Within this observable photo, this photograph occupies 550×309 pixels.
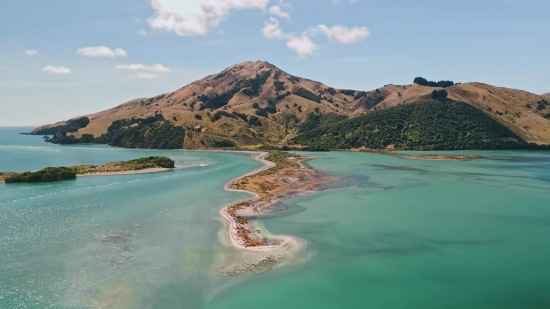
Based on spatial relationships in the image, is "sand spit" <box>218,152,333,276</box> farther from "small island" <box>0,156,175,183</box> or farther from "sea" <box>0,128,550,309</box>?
"small island" <box>0,156,175,183</box>

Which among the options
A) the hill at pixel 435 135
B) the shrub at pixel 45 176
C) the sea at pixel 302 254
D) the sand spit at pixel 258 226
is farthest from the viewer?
the hill at pixel 435 135

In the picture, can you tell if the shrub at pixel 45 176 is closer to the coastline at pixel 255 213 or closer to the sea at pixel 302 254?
the sea at pixel 302 254

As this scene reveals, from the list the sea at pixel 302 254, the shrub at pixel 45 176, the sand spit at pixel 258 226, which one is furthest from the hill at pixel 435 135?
the shrub at pixel 45 176

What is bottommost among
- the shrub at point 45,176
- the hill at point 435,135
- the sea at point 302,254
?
the sea at point 302,254

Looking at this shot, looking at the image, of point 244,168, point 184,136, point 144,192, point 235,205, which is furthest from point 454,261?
point 184,136

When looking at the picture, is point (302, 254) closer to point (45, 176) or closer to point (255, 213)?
point (255, 213)

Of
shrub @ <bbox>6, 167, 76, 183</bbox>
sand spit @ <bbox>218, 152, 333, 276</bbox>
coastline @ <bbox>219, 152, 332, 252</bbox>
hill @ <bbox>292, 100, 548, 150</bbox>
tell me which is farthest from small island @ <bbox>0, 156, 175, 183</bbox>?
hill @ <bbox>292, 100, 548, 150</bbox>

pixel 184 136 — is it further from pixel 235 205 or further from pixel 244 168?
pixel 235 205
